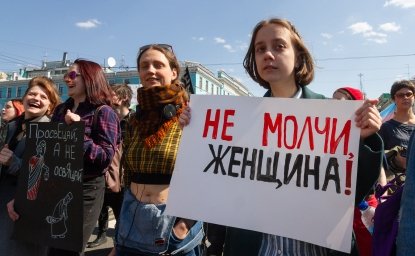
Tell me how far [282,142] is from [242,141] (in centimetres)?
17

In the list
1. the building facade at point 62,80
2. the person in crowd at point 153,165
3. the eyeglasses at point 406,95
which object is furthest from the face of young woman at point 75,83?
the building facade at point 62,80

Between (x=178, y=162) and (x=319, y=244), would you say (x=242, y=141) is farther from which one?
(x=319, y=244)

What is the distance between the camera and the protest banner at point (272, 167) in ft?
4.20

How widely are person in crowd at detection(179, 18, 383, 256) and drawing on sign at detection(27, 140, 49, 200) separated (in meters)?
1.16

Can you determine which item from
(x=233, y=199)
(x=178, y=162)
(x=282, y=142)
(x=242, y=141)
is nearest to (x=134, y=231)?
(x=178, y=162)

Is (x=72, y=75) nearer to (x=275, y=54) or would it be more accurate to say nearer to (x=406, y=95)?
(x=275, y=54)

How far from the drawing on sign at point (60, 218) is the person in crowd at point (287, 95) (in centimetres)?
99

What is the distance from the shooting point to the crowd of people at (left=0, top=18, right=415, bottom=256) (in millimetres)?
1327

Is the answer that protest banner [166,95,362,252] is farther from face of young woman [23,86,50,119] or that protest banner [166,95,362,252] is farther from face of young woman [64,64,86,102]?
face of young woman [23,86,50,119]

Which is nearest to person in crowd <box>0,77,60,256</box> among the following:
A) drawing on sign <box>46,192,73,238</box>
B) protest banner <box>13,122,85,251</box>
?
protest banner <box>13,122,85,251</box>

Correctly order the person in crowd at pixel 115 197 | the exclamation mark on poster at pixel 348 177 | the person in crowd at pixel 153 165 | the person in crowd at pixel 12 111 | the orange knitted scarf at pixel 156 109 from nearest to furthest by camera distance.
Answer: the exclamation mark on poster at pixel 348 177 < the person in crowd at pixel 153 165 < the orange knitted scarf at pixel 156 109 < the person in crowd at pixel 12 111 < the person in crowd at pixel 115 197

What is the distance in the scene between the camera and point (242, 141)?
1.51 metres

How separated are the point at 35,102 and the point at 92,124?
0.73 meters

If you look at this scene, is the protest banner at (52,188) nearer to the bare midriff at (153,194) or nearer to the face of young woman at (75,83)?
the face of young woman at (75,83)
